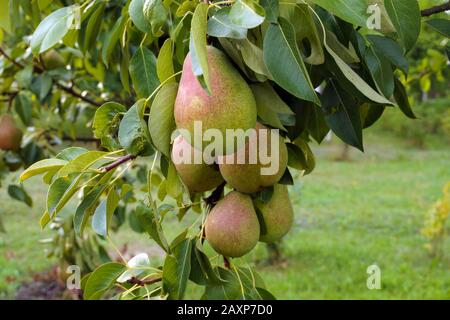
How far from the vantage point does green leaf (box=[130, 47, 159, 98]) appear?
0.83 m

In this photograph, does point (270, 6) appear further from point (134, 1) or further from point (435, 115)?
point (435, 115)

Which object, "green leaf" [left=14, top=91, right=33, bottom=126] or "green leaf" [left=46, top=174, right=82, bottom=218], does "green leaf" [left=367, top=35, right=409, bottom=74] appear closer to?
"green leaf" [left=46, top=174, right=82, bottom=218]

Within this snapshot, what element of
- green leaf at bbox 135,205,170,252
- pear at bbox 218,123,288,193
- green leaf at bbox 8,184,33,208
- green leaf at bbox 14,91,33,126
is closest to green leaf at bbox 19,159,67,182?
green leaf at bbox 135,205,170,252

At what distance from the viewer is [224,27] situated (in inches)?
25.1

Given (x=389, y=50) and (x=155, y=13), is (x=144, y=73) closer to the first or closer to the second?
(x=155, y=13)

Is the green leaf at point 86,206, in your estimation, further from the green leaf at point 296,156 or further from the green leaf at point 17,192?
the green leaf at point 17,192

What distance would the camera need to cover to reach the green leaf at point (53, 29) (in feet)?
2.92

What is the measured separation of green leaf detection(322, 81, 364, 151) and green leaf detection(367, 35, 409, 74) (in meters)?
0.07

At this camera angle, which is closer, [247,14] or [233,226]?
[247,14]

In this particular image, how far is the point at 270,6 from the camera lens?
654mm

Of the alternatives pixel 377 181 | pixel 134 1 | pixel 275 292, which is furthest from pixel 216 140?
pixel 377 181

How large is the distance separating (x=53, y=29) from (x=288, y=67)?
449 mm

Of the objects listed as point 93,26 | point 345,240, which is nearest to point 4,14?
point 93,26

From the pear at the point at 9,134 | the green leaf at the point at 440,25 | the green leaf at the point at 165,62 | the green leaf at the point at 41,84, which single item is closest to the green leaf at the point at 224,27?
the green leaf at the point at 165,62
